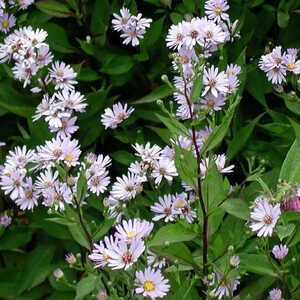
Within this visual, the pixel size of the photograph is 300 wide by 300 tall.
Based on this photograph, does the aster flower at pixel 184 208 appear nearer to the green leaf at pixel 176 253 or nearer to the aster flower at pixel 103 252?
the green leaf at pixel 176 253

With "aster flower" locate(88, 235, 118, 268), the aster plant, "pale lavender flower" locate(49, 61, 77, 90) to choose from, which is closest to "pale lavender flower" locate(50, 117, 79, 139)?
the aster plant

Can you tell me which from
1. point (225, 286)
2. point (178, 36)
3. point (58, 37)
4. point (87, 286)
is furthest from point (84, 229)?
point (58, 37)

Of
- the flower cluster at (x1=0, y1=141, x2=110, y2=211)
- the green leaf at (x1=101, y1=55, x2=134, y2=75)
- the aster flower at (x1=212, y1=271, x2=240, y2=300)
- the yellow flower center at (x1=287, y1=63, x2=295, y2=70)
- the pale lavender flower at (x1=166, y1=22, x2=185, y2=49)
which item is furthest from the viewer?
the green leaf at (x1=101, y1=55, x2=134, y2=75)

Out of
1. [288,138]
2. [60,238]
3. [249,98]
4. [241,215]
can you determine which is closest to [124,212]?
[241,215]

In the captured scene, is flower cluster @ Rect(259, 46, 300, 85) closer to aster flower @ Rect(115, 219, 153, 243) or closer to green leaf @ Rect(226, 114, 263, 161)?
green leaf @ Rect(226, 114, 263, 161)

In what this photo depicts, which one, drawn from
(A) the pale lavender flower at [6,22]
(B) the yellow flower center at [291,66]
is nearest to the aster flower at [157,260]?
(B) the yellow flower center at [291,66]

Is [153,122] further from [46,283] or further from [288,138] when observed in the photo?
[46,283]

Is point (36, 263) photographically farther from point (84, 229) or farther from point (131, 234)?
point (131, 234)
